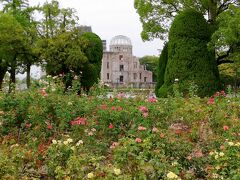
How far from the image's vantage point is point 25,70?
33.9 m

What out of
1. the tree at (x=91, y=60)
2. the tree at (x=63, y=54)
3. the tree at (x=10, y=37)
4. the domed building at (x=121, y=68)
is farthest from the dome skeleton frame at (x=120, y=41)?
the tree at (x=63, y=54)

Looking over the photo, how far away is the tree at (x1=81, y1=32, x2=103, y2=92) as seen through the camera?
957 inches

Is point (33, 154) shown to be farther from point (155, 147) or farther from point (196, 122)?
point (196, 122)

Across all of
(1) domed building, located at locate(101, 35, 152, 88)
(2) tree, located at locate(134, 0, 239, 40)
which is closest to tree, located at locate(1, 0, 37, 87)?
(2) tree, located at locate(134, 0, 239, 40)

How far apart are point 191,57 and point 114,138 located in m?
11.8

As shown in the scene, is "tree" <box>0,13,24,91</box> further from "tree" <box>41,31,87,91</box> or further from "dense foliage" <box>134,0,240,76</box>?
"dense foliage" <box>134,0,240,76</box>

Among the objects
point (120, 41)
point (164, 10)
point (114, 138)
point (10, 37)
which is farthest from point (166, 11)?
point (120, 41)

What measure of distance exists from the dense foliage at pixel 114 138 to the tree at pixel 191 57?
876 cm

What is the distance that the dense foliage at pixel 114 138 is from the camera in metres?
4.04

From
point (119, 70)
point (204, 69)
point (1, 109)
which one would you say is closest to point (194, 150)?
point (1, 109)

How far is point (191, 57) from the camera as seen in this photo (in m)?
17.7

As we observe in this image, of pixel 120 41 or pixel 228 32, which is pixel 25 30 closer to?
pixel 228 32

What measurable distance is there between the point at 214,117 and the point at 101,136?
2101mm

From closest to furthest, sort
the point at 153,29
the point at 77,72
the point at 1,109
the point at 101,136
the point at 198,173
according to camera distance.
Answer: the point at 198,173 → the point at 101,136 → the point at 1,109 → the point at 153,29 → the point at 77,72
